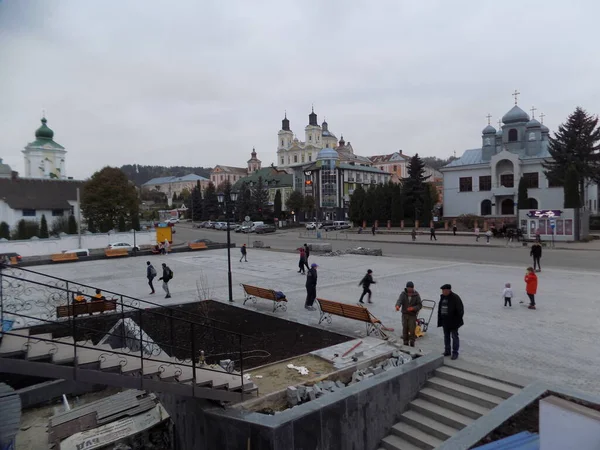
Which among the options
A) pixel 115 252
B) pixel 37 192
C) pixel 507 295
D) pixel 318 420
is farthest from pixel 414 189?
pixel 318 420

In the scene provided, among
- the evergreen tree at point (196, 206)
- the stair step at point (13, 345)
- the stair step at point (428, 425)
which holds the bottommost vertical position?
the stair step at point (428, 425)

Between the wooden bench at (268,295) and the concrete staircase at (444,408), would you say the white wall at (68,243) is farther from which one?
the concrete staircase at (444,408)

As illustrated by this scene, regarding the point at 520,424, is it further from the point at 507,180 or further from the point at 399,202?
the point at 507,180

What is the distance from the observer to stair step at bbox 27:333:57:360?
5418mm

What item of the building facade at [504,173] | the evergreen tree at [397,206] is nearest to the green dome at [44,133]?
the evergreen tree at [397,206]

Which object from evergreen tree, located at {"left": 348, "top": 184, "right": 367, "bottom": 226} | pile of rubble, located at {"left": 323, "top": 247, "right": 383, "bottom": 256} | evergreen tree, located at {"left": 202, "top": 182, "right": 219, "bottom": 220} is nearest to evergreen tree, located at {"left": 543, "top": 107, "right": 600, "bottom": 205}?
evergreen tree, located at {"left": 348, "top": 184, "right": 367, "bottom": 226}

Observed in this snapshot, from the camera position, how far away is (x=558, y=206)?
4619 centimetres

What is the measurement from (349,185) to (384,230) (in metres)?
24.7

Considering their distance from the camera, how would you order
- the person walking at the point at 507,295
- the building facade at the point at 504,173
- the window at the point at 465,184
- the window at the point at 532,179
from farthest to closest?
the window at the point at 465,184 < the window at the point at 532,179 < the building facade at the point at 504,173 < the person walking at the point at 507,295

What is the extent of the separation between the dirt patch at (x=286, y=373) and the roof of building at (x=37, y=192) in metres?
50.6

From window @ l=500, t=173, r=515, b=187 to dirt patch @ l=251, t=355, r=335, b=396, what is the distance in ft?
164

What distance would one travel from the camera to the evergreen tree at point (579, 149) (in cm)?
4438

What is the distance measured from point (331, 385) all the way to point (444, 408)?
2.00 m

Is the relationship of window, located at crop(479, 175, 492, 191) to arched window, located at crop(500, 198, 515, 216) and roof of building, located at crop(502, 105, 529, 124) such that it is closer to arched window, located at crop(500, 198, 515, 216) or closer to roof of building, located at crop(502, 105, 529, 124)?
arched window, located at crop(500, 198, 515, 216)
